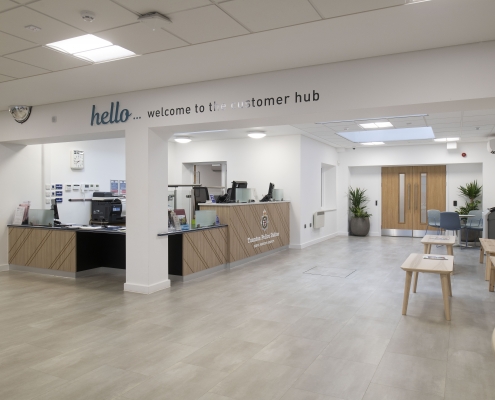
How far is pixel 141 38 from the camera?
398 centimetres

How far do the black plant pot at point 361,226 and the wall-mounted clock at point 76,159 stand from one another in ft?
27.9

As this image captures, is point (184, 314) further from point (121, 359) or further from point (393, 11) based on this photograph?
point (393, 11)

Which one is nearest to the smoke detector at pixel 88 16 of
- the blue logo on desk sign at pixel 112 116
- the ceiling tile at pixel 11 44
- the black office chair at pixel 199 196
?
the ceiling tile at pixel 11 44

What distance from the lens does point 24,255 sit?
24.8 ft

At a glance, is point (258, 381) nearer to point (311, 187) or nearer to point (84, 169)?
point (84, 169)

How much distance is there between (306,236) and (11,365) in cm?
826

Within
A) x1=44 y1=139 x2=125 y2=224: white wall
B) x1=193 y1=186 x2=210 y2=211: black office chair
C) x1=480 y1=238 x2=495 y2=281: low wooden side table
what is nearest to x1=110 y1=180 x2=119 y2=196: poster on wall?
x1=44 y1=139 x2=125 y2=224: white wall

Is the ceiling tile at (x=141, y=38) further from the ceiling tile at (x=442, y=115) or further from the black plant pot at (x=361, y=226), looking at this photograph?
the black plant pot at (x=361, y=226)

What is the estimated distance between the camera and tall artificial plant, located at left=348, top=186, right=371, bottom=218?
13289mm

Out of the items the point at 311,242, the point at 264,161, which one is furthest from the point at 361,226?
the point at 264,161

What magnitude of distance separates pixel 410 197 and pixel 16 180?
11.0 meters

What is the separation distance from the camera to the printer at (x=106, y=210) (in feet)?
30.4

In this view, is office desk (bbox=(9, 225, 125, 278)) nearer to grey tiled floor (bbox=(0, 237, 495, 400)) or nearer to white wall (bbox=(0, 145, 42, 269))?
white wall (bbox=(0, 145, 42, 269))

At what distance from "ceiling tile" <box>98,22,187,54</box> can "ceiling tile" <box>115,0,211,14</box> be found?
0.86 ft
